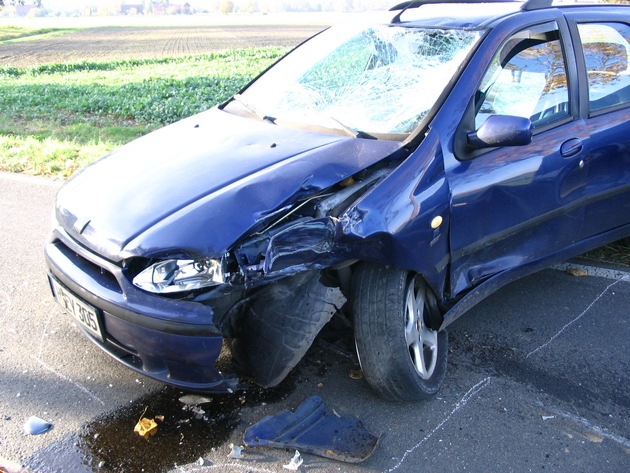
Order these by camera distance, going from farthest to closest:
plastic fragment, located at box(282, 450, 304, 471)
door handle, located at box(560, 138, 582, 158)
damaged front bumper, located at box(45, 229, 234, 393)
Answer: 1. door handle, located at box(560, 138, 582, 158)
2. plastic fragment, located at box(282, 450, 304, 471)
3. damaged front bumper, located at box(45, 229, 234, 393)

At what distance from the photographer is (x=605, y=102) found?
3604mm

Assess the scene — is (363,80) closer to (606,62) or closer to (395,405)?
(606,62)

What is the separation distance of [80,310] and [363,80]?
1.93 meters

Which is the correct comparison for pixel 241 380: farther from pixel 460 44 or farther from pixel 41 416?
pixel 460 44

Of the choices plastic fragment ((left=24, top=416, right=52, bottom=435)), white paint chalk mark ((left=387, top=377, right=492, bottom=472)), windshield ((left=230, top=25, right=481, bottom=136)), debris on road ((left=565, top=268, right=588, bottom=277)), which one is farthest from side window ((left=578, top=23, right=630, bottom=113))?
plastic fragment ((left=24, top=416, right=52, bottom=435))

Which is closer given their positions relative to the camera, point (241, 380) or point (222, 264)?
point (222, 264)

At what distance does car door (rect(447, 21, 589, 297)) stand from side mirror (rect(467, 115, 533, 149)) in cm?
10

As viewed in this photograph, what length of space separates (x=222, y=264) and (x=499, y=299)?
2.16m

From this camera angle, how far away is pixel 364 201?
2.57 meters

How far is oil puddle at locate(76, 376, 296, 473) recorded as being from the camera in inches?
100

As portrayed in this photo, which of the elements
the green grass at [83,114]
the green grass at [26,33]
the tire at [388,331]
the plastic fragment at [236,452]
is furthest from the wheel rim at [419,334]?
the green grass at [26,33]

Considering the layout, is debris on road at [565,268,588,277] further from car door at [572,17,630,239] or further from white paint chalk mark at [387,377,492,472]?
white paint chalk mark at [387,377,492,472]

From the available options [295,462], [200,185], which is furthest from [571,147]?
[295,462]

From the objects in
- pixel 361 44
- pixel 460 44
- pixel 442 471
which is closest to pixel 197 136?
pixel 361 44
